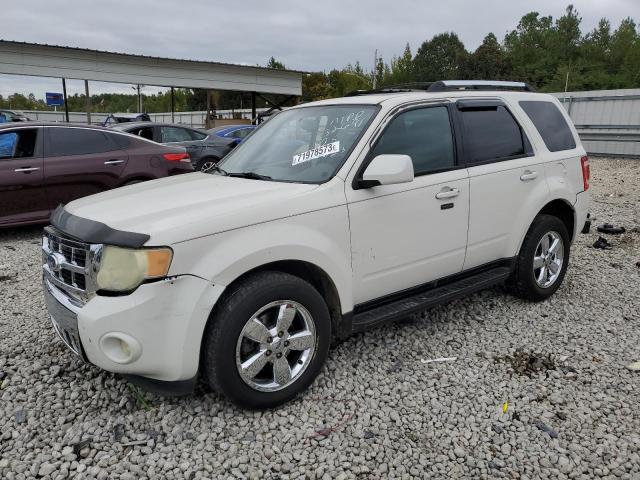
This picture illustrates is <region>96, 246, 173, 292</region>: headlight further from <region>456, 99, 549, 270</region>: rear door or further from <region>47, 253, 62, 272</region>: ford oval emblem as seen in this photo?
<region>456, 99, 549, 270</region>: rear door

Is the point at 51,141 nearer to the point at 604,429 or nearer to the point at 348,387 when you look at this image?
the point at 348,387

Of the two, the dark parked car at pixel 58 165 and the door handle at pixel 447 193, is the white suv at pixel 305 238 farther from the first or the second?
the dark parked car at pixel 58 165

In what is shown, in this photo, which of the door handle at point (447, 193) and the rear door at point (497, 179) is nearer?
the door handle at point (447, 193)

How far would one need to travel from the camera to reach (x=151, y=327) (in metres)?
2.53

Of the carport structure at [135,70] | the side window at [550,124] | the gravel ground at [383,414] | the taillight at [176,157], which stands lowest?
the gravel ground at [383,414]

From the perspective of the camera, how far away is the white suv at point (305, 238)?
8.47ft

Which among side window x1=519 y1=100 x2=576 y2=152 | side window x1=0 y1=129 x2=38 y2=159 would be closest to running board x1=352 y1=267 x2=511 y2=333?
side window x1=519 y1=100 x2=576 y2=152

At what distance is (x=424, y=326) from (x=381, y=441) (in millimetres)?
1559

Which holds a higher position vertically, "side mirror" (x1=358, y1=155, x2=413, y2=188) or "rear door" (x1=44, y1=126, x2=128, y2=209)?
"side mirror" (x1=358, y1=155, x2=413, y2=188)

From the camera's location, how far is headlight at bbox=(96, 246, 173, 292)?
98.8 inches

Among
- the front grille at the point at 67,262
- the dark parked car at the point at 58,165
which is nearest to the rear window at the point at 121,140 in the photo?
the dark parked car at the point at 58,165

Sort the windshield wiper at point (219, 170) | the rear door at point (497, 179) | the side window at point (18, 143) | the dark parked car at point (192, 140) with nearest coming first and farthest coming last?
1. the windshield wiper at point (219, 170)
2. the rear door at point (497, 179)
3. the side window at point (18, 143)
4. the dark parked car at point (192, 140)

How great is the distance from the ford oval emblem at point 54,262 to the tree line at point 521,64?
4720cm

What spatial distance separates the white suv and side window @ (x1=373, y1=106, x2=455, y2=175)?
11 millimetres
